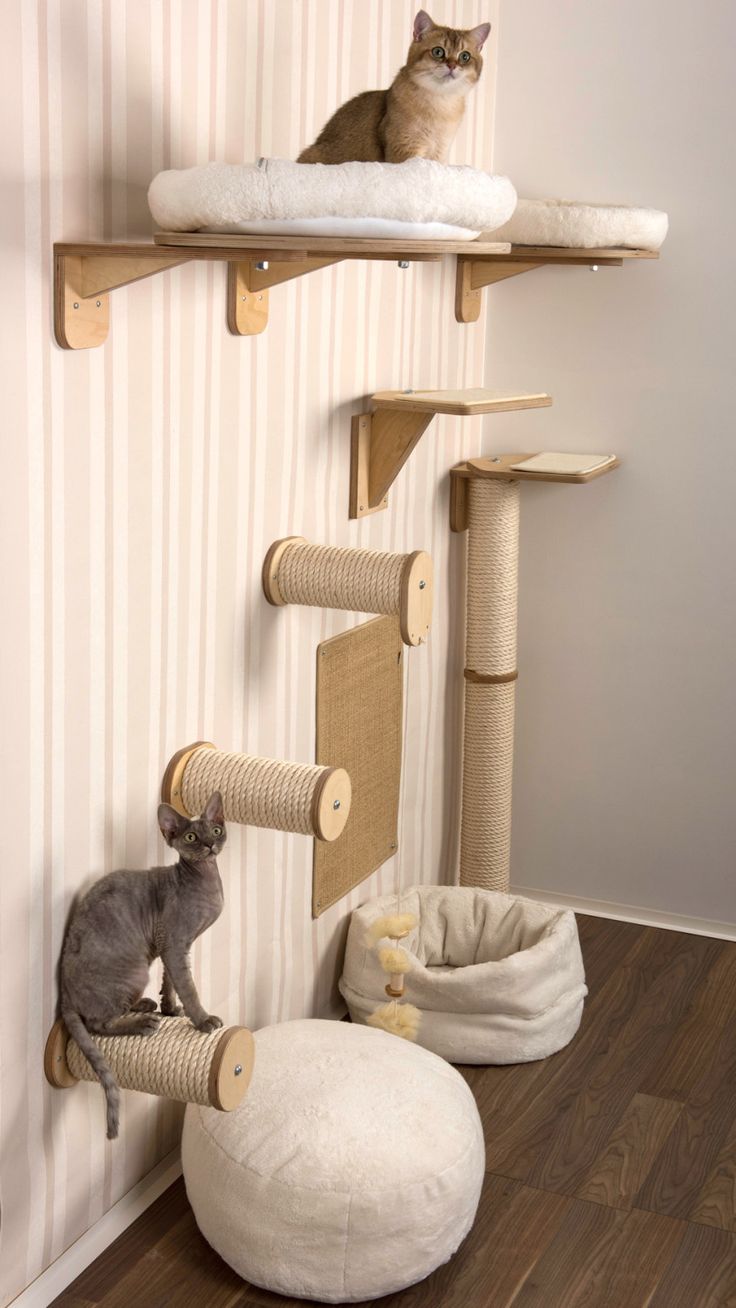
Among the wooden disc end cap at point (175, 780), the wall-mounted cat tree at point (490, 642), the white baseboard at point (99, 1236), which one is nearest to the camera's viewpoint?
the white baseboard at point (99, 1236)

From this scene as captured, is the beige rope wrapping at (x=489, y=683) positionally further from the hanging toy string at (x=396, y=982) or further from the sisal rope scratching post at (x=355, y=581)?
the sisal rope scratching post at (x=355, y=581)

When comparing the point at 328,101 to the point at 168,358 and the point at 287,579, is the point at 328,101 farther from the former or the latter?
the point at 287,579

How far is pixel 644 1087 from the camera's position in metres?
2.18

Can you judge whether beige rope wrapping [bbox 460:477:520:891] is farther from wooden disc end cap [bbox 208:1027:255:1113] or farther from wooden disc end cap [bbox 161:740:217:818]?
wooden disc end cap [bbox 208:1027:255:1113]

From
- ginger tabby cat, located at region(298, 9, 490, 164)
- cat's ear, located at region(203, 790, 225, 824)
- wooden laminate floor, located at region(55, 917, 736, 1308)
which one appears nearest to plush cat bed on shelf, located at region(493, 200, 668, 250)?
ginger tabby cat, located at region(298, 9, 490, 164)

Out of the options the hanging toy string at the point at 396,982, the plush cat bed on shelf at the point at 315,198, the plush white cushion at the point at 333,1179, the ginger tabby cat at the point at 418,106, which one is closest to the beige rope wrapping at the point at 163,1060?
the plush white cushion at the point at 333,1179

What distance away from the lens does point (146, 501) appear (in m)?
1.65

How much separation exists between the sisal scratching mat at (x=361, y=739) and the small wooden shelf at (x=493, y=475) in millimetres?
359

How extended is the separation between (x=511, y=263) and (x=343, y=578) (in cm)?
85

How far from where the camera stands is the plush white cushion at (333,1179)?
1668 mm

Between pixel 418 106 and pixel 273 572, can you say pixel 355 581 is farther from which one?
pixel 418 106

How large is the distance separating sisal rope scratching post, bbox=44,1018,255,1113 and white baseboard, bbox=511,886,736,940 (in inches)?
47.8

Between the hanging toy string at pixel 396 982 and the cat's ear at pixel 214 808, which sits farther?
the hanging toy string at pixel 396 982

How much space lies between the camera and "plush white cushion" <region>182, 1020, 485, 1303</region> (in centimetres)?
167
